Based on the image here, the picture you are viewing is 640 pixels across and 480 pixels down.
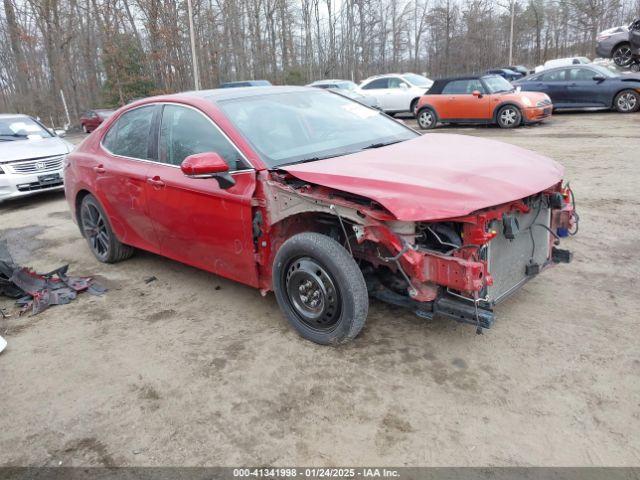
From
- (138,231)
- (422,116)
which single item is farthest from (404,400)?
(422,116)

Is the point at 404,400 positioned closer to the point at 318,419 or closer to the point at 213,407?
the point at 318,419

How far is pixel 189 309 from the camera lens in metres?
4.27

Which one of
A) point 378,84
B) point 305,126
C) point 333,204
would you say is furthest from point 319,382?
point 378,84

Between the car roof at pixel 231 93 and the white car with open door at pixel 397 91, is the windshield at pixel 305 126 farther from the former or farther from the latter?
the white car with open door at pixel 397 91

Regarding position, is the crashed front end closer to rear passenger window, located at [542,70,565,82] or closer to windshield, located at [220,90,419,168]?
windshield, located at [220,90,419,168]

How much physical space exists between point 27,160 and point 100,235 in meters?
4.27

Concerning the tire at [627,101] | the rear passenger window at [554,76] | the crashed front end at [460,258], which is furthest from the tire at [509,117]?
the crashed front end at [460,258]

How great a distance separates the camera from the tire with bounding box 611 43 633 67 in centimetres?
1820

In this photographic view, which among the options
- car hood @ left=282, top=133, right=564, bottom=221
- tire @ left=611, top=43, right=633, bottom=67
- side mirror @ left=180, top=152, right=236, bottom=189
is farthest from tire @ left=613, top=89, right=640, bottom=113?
side mirror @ left=180, top=152, right=236, bottom=189

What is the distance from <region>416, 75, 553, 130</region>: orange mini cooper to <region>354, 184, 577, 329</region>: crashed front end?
11.3 metres

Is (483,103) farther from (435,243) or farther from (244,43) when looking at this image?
(244,43)

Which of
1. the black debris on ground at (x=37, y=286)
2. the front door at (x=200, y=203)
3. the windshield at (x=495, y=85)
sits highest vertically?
the windshield at (x=495, y=85)

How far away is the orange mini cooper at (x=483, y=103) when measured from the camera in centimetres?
1384

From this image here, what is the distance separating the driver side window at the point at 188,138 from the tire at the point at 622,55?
18973 millimetres
